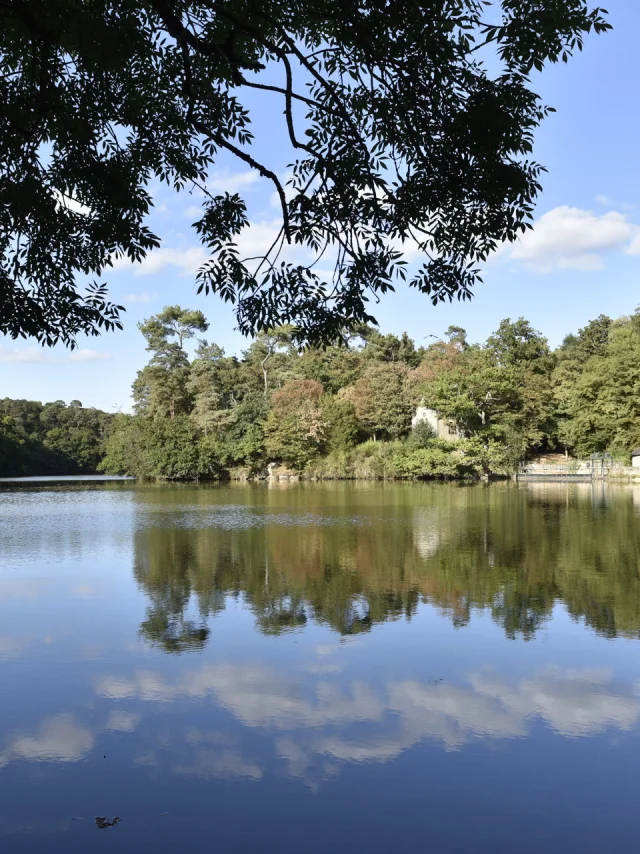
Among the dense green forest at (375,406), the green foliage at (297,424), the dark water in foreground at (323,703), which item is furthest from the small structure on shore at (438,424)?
the dark water in foreground at (323,703)

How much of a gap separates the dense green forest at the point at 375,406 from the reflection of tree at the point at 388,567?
1425 centimetres

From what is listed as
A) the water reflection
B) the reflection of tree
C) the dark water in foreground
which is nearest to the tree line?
the reflection of tree

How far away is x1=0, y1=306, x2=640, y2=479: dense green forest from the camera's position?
1211 inches

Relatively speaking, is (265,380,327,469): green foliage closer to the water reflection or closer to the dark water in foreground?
the dark water in foreground

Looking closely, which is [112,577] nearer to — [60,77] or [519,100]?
[60,77]

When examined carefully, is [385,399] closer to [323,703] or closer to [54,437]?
[54,437]

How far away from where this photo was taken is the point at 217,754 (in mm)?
3686

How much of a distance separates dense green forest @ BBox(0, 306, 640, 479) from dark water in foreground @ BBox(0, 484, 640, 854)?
70.7 feet

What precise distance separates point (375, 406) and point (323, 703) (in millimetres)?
30282

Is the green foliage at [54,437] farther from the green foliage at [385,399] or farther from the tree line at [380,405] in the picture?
the green foliage at [385,399]

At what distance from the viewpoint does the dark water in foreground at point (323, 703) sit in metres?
3.07

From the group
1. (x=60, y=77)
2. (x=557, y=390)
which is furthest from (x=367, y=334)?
(x=60, y=77)

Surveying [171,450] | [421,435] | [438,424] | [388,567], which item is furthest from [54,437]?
[388,567]

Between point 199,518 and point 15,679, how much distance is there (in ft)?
36.4
